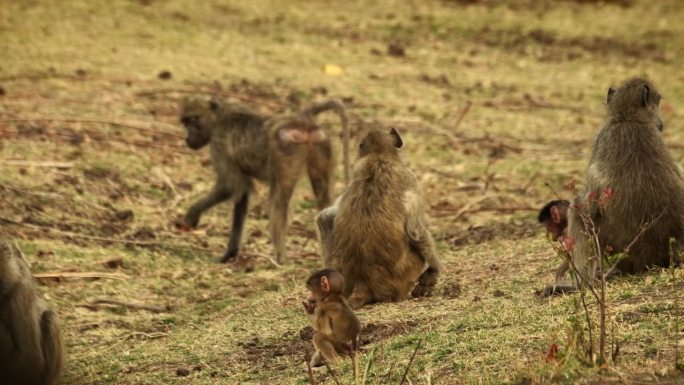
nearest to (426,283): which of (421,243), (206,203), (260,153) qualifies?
(421,243)

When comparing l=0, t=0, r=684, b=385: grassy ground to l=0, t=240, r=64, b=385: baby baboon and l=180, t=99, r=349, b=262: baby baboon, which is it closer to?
l=180, t=99, r=349, b=262: baby baboon

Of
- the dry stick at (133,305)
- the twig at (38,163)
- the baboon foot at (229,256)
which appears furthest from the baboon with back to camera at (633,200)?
the twig at (38,163)

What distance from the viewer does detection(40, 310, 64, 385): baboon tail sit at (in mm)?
6477

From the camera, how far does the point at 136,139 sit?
45.5 feet

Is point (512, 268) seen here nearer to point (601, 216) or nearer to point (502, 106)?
point (601, 216)

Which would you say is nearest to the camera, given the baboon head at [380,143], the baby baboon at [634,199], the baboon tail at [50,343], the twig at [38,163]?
the baboon tail at [50,343]

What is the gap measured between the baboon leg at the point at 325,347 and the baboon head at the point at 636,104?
2216 millimetres

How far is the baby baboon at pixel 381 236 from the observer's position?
7.89 m

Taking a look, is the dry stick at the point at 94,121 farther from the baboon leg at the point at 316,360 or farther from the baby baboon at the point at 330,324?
the baboon leg at the point at 316,360

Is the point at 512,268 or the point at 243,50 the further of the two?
the point at 243,50

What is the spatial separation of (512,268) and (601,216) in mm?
1482

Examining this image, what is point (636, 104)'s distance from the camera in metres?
7.57

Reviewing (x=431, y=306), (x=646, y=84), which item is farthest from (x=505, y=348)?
(x=646, y=84)

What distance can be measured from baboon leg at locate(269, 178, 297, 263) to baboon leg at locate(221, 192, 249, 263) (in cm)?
38
